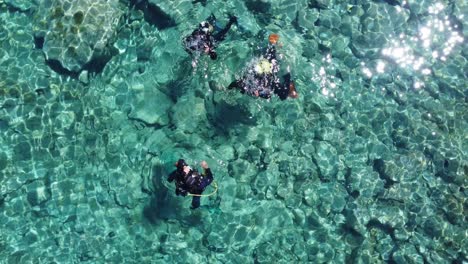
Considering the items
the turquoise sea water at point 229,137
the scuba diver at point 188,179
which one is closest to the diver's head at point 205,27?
the turquoise sea water at point 229,137

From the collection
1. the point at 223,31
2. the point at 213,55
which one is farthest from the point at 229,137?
the point at 223,31

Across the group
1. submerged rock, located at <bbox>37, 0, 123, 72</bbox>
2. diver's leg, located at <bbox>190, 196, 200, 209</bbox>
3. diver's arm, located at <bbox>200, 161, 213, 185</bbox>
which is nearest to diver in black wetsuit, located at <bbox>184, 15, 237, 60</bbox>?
submerged rock, located at <bbox>37, 0, 123, 72</bbox>

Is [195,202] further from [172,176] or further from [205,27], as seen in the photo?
[205,27]

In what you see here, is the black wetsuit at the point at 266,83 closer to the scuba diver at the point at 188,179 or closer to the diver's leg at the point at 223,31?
the diver's leg at the point at 223,31

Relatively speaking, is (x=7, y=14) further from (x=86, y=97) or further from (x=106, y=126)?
(x=106, y=126)

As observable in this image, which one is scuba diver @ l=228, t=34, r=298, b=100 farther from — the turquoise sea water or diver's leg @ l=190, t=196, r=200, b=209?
diver's leg @ l=190, t=196, r=200, b=209

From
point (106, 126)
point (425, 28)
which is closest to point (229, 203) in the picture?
point (106, 126)
